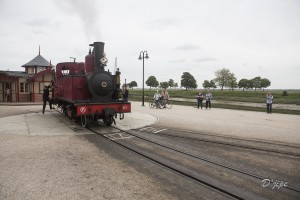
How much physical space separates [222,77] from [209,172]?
109m

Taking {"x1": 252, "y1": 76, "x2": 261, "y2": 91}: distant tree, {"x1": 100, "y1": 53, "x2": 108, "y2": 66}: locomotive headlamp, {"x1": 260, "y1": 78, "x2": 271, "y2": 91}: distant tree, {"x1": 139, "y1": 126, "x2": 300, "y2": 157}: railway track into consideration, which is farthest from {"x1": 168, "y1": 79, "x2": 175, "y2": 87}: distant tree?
{"x1": 139, "y1": 126, "x2": 300, "y2": 157}: railway track

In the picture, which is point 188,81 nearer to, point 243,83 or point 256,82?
point 243,83

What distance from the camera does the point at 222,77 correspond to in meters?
109

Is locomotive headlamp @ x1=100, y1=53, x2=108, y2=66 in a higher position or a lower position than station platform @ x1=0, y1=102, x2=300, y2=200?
higher

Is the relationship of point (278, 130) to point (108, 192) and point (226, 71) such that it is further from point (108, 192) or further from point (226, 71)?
point (226, 71)

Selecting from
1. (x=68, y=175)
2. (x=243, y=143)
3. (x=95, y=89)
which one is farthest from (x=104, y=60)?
(x=243, y=143)

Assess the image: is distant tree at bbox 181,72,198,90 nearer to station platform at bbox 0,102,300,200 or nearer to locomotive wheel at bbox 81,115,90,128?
locomotive wheel at bbox 81,115,90,128

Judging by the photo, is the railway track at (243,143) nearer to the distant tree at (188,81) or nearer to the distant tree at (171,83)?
the distant tree at (188,81)

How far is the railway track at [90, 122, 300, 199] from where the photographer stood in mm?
4066

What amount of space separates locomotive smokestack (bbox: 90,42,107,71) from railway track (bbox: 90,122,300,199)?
3.56 metres

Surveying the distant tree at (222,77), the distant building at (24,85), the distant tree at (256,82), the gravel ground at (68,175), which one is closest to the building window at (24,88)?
the distant building at (24,85)

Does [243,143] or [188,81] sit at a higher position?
[188,81]

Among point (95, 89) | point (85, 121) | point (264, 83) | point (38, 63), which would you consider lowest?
point (85, 121)

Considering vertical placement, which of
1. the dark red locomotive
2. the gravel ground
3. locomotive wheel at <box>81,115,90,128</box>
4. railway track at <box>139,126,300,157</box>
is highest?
the dark red locomotive
